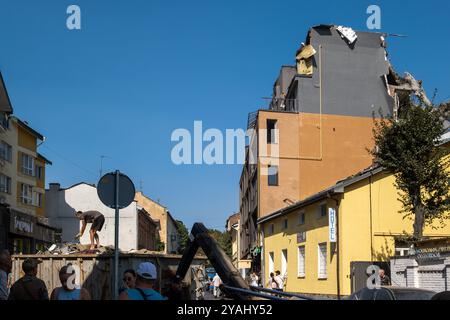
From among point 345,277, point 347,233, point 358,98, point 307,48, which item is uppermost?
point 307,48

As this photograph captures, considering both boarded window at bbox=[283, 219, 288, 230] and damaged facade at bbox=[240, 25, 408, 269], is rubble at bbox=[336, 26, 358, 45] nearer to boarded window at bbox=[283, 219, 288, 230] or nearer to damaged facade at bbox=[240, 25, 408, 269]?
damaged facade at bbox=[240, 25, 408, 269]

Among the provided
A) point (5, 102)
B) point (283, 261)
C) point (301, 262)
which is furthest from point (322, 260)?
point (5, 102)

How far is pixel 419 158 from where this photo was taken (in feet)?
70.1

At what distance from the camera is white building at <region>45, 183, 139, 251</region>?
6544 cm

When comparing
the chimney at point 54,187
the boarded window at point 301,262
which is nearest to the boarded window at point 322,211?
the boarded window at point 301,262

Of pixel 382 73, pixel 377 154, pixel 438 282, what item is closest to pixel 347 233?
pixel 377 154

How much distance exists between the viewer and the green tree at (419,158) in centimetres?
2119

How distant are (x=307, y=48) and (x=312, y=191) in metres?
11.2

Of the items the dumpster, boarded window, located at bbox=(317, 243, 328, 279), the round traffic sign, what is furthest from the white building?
the round traffic sign

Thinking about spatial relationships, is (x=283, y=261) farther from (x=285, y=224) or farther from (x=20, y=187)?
(x=20, y=187)
